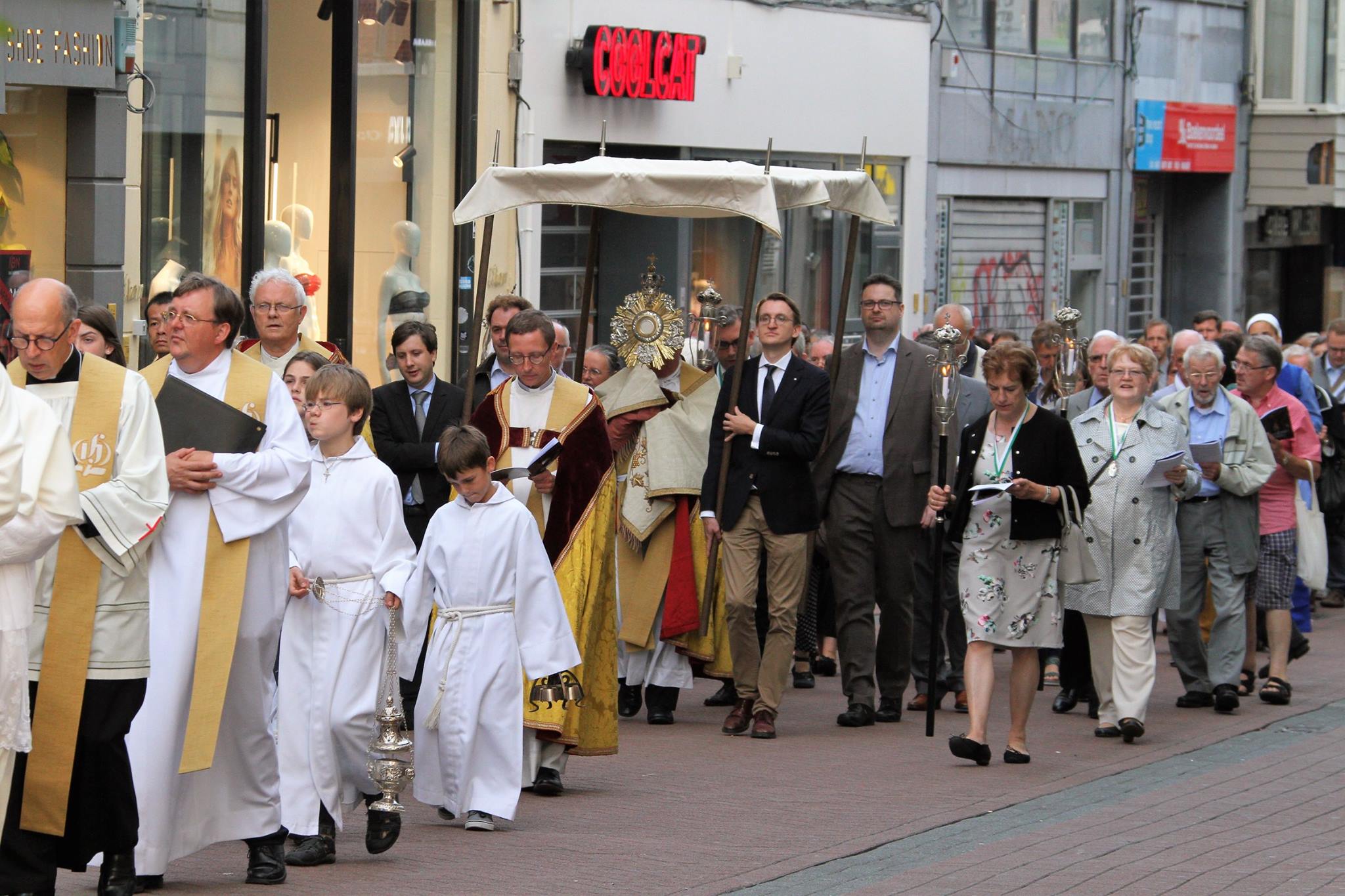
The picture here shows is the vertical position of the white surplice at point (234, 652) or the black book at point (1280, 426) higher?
the black book at point (1280, 426)

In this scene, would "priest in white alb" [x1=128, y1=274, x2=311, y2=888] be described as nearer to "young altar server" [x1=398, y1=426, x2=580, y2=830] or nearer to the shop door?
"young altar server" [x1=398, y1=426, x2=580, y2=830]

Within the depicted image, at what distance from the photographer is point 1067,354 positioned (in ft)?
44.5

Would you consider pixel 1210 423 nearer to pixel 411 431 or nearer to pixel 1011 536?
pixel 1011 536

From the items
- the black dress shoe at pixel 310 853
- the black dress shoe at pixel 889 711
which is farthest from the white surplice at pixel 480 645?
the black dress shoe at pixel 889 711

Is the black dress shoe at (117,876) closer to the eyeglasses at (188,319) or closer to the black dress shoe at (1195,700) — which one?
the eyeglasses at (188,319)

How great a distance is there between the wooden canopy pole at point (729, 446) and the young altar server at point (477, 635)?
2.48 metres

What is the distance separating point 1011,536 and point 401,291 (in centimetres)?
835

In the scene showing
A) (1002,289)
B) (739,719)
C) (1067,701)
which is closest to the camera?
(739,719)

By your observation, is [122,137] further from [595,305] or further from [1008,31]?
[1008,31]

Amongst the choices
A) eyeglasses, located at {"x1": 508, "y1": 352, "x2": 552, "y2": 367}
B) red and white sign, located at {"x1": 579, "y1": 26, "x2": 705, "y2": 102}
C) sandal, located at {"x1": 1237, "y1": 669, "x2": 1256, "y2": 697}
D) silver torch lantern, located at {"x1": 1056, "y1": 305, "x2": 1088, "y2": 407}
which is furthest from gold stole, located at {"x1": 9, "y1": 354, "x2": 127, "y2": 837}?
red and white sign, located at {"x1": 579, "y1": 26, "x2": 705, "y2": 102}

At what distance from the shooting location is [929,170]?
2338cm

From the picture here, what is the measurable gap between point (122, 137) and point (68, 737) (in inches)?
314

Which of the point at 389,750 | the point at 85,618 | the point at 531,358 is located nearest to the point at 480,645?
the point at 389,750

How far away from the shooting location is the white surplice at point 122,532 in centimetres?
651
